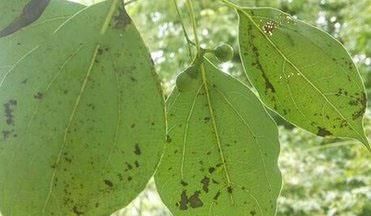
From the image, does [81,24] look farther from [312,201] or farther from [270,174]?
[312,201]

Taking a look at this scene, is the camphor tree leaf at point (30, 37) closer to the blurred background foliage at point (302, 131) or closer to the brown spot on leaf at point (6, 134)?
the brown spot on leaf at point (6, 134)

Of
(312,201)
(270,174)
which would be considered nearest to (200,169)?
(270,174)

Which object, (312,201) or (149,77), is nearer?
(149,77)

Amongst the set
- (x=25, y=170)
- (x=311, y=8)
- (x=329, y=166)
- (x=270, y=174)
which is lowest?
(x=329, y=166)

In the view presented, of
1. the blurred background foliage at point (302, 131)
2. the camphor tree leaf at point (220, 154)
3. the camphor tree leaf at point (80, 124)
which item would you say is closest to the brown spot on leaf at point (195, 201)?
the camphor tree leaf at point (220, 154)

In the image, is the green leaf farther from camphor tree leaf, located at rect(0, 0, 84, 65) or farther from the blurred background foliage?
the blurred background foliage

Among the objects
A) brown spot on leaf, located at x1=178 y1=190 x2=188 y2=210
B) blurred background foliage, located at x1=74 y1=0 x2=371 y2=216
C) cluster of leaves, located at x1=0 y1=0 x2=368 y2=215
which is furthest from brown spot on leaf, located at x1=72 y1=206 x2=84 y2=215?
blurred background foliage, located at x1=74 y1=0 x2=371 y2=216

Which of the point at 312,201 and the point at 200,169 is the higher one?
the point at 200,169
